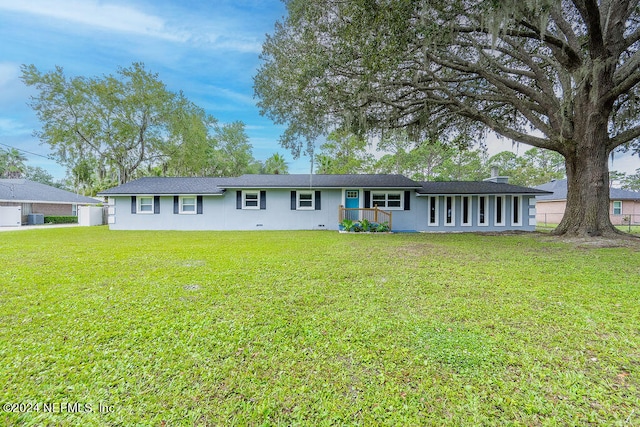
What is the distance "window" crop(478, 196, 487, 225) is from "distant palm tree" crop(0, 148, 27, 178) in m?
58.4

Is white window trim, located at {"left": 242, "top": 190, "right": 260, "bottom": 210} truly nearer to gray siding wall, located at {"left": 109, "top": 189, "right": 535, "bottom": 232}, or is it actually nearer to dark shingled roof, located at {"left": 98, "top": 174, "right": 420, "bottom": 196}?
gray siding wall, located at {"left": 109, "top": 189, "right": 535, "bottom": 232}

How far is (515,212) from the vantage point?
1411 centimetres

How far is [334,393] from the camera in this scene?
181 cm

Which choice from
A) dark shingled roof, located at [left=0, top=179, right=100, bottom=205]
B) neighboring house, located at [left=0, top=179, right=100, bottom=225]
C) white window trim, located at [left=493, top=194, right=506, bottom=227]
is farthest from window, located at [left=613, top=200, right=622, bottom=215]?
dark shingled roof, located at [left=0, top=179, right=100, bottom=205]

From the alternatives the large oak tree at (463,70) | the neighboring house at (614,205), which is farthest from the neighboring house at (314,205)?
the neighboring house at (614,205)

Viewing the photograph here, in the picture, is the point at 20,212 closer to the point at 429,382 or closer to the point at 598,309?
the point at 429,382

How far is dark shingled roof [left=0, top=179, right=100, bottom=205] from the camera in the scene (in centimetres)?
2044

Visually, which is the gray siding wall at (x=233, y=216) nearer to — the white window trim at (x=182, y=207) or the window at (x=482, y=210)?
the white window trim at (x=182, y=207)

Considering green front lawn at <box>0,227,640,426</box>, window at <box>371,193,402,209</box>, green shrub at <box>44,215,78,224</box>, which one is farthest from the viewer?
green shrub at <box>44,215,78,224</box>

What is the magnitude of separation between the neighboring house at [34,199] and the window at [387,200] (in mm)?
25415

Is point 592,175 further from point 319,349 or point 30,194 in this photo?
point 30,194

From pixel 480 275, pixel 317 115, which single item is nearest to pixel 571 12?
pixel 317 115

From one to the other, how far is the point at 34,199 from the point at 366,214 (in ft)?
87.7

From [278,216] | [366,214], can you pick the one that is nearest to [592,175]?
[366,214]
